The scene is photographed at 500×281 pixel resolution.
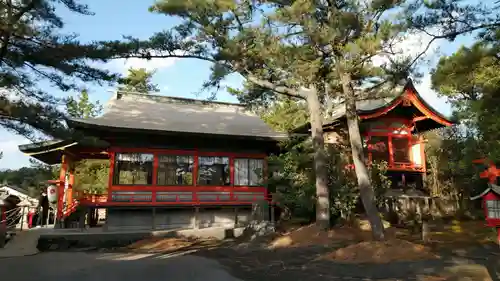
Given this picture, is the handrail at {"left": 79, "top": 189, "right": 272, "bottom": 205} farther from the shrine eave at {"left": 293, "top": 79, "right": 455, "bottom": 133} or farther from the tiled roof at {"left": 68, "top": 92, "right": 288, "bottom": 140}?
the shrine eave at {"left": 293, "top": 79, "right": 455, "bottom": 133}

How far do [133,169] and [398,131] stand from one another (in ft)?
45.5

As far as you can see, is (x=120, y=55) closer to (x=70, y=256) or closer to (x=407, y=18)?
(x=70, y=256)

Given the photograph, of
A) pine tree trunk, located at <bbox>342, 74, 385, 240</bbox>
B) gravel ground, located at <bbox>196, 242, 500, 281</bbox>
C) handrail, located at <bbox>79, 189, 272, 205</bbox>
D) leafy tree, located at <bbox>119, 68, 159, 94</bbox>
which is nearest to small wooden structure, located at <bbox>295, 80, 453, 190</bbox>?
handrail, located at <bbox>79, 189, 272, 205</bbox>

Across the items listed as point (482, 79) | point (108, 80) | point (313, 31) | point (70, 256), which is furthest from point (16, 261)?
point (482, 79)

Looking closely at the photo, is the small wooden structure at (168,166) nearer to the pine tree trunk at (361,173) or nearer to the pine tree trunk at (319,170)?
the pine tree trunk at (319,170)

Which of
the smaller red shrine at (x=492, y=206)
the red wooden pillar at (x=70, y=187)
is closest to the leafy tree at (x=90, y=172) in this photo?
the red wooden pillar at (x=70, y=187)

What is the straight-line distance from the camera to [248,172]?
18594mm

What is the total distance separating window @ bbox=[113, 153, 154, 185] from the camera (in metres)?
16.2

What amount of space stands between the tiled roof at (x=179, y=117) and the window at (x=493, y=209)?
35.5 ft

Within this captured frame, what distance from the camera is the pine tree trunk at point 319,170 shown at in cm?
1415

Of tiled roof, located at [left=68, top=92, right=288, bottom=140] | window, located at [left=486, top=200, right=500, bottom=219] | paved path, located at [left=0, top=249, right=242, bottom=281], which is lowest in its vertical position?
paved path, located at [left=0, top=249, right=242, bottom=281]

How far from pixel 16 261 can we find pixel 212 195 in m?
8.26

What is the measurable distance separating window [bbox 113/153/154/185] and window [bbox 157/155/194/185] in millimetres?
438

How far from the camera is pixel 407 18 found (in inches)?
340
